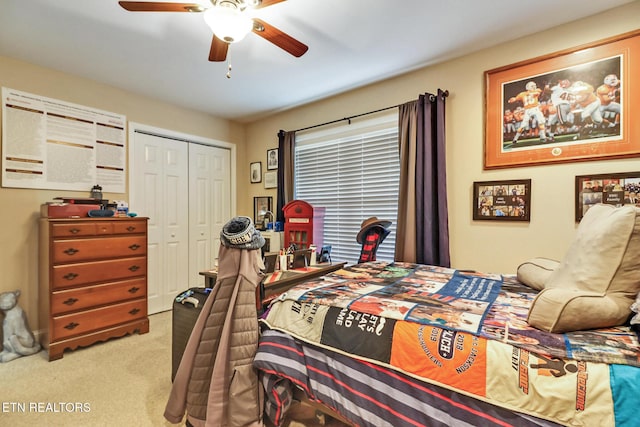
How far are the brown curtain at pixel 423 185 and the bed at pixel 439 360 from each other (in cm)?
93

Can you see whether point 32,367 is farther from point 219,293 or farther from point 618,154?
point 618,154

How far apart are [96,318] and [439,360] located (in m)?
3.00

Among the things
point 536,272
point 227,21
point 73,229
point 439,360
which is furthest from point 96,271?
point 536,272

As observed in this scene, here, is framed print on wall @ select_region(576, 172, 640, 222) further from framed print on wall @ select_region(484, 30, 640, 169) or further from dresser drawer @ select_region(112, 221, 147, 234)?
dresser drawer @ select_region(112, 221, 147, 234)

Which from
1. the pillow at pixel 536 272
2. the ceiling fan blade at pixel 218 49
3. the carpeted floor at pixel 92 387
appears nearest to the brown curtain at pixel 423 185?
the pillow at pixel 536 272

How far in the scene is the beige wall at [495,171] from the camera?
2137 millimetres

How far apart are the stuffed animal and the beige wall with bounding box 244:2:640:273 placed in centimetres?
383

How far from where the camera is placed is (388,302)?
4.71 ft

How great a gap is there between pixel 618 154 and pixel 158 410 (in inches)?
137

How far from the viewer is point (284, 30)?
229 centimetres

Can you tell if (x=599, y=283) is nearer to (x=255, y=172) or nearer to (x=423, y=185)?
(x=423, y=185)

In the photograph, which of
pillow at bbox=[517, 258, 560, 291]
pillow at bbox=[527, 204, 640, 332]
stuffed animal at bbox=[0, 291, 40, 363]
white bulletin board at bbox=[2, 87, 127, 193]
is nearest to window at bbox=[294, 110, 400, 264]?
pillow at bbox=[517, 258, 560, 291]

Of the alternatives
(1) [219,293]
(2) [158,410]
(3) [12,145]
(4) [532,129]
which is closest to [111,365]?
(2) [158,410]

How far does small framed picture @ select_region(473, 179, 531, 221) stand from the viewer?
2.35 metres
